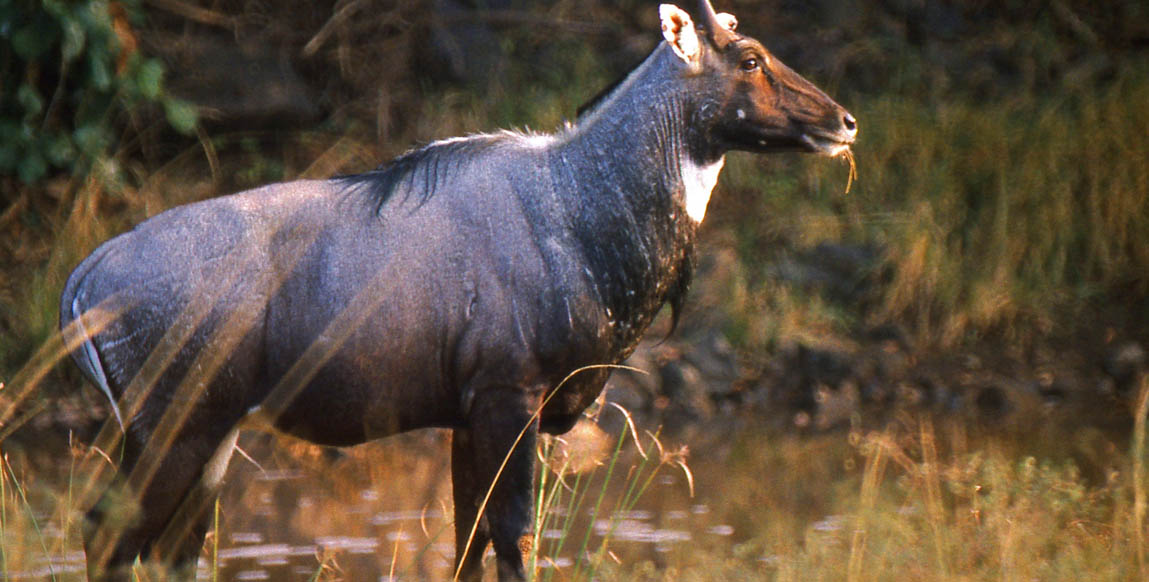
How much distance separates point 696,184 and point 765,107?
0.31 m

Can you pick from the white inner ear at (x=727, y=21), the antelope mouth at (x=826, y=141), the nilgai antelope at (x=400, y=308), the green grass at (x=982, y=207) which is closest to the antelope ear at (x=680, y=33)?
the nilgai antelope at (x=400, y=308)

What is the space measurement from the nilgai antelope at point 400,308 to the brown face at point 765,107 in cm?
2

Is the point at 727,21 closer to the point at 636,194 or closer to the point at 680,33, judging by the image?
the point at 680,33

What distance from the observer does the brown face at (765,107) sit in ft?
16.2

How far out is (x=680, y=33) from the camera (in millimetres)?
4848

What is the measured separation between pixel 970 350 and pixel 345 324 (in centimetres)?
514

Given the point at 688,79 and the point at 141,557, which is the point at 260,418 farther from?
the point at 688,79

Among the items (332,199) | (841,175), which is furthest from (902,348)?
(332,199)

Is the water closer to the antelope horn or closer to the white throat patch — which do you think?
the white throat patch

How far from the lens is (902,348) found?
8.90m

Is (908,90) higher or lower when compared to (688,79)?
lower

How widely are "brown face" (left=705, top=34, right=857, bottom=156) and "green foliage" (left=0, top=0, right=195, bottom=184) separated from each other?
4376 millimetres

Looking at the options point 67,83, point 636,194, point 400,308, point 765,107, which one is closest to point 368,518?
point 400,308

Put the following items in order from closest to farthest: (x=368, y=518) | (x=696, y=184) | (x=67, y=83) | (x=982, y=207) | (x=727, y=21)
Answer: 1. (x=696, y=184)
2. (x=727, y=21)
3. (x=368, y=518)
4. (x=67, y=83)
5. (x=982, y=207)
